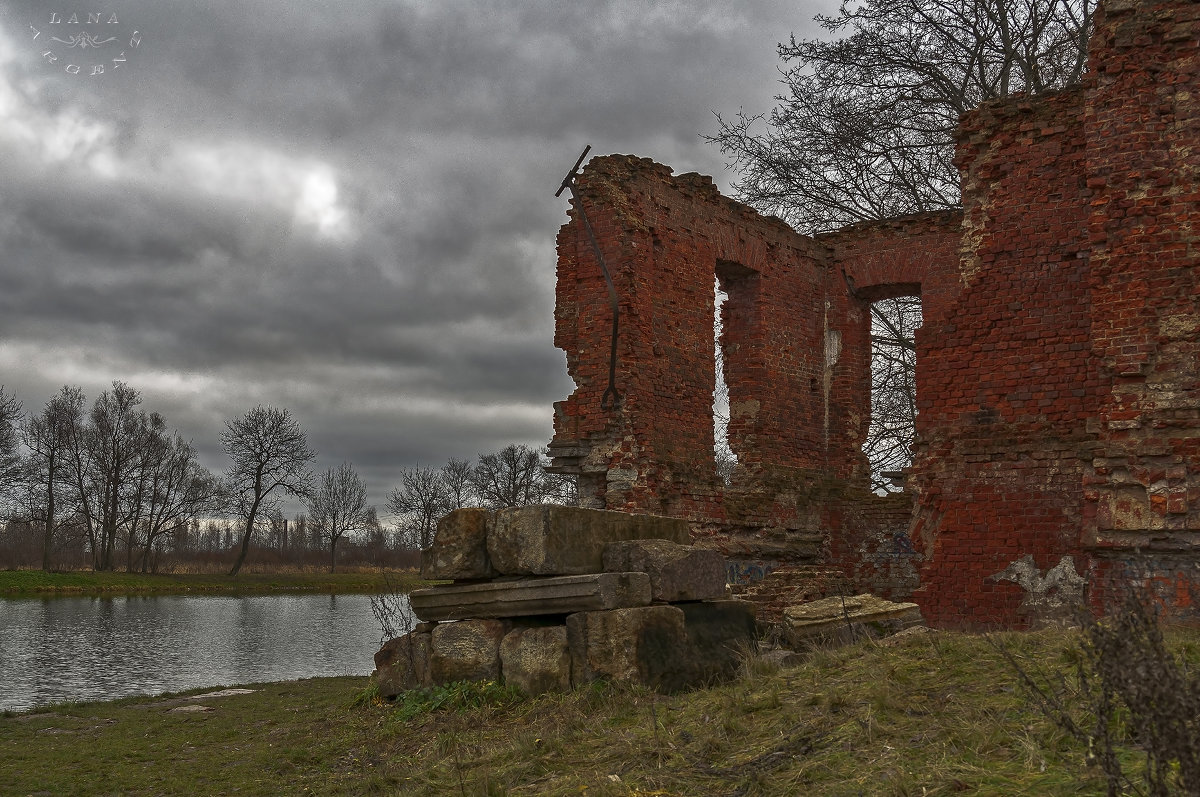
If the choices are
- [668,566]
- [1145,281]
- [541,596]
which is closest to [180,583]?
[541,596]

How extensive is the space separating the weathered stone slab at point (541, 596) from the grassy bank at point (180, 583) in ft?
74.7

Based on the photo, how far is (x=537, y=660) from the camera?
21.6 ft

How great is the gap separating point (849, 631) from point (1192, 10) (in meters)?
6.06

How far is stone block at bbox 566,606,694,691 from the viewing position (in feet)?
20.7

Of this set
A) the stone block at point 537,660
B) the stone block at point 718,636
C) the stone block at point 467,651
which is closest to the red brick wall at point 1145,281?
the stone block at point 718,636

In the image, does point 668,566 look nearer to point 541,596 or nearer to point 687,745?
point 541,596

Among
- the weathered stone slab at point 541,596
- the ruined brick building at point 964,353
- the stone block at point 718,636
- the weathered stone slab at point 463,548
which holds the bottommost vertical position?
the stone block at point 718,636

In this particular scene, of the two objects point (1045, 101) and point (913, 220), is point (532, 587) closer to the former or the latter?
point (1045, 101)

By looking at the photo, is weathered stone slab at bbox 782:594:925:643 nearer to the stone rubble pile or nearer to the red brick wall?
the stone rubble pile

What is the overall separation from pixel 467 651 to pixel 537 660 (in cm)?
65

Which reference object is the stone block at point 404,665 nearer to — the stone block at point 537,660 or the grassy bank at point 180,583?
the stone block at point 537,660

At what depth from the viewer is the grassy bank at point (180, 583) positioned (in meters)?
33.0

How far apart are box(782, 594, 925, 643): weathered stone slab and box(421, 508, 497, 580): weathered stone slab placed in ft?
7.57

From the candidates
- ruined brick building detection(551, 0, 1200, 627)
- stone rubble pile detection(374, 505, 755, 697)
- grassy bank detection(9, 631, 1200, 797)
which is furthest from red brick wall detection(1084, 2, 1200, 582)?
stone rubble pile detection(374, 505, 755, 697)
